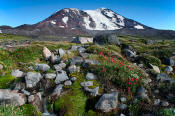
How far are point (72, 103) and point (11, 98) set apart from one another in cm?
251

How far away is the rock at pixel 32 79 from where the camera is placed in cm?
671

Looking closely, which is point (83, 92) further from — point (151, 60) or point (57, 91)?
point (151, 60)

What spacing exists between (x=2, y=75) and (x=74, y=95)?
15.0 feet

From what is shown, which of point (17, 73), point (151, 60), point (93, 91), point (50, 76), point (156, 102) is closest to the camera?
point (156, 102)

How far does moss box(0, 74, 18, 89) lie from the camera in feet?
21.6

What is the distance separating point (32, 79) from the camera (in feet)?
22.8

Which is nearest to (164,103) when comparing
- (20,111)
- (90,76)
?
(90,76)

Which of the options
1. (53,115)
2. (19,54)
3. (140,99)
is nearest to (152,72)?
(140,99)

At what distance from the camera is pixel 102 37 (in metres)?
23.2

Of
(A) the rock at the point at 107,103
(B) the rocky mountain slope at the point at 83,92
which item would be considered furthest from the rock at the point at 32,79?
(A) the rock at the point at 107,103

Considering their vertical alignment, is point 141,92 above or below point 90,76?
below

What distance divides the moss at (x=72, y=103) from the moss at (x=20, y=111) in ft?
2.72

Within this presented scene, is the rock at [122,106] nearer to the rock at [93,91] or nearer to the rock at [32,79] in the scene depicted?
the rock at [93,91]

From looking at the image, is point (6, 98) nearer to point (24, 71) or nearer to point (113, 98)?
point (24, 71)
